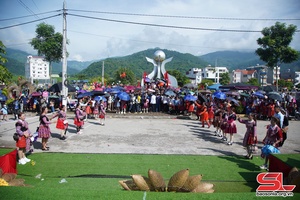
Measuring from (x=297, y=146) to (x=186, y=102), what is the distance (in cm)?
907

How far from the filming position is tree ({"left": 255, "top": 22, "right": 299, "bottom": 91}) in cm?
2353

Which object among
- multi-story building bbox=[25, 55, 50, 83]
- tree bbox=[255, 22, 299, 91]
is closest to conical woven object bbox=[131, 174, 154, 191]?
tree bbox=[255, 22, 299, 91]

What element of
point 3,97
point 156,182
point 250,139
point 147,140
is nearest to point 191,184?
point 156,182

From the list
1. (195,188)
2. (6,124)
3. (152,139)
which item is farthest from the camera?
(6,124)

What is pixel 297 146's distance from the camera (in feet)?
33.1

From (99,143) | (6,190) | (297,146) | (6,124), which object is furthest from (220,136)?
(6,124)

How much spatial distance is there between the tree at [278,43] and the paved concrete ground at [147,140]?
12636 mm

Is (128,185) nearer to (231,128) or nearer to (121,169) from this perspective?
(121,169)

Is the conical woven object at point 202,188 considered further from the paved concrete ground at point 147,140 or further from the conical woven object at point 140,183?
the paved concrete ground at point 147,140

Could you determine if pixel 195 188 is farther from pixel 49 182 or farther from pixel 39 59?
pixel 39 59

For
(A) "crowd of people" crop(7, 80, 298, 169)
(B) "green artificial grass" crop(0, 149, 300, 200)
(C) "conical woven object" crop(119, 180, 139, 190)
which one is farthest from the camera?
(A) "crowd of people" crop(7, 80, 298, 169)

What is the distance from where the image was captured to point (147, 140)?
10664 millimetres

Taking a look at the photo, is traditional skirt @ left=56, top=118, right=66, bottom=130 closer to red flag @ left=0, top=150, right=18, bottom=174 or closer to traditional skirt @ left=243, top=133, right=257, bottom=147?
red flag @ left=0, top=150, right=18, bottom=174

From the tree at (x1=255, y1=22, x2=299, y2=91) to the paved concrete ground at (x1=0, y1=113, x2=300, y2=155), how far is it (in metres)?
12.6
